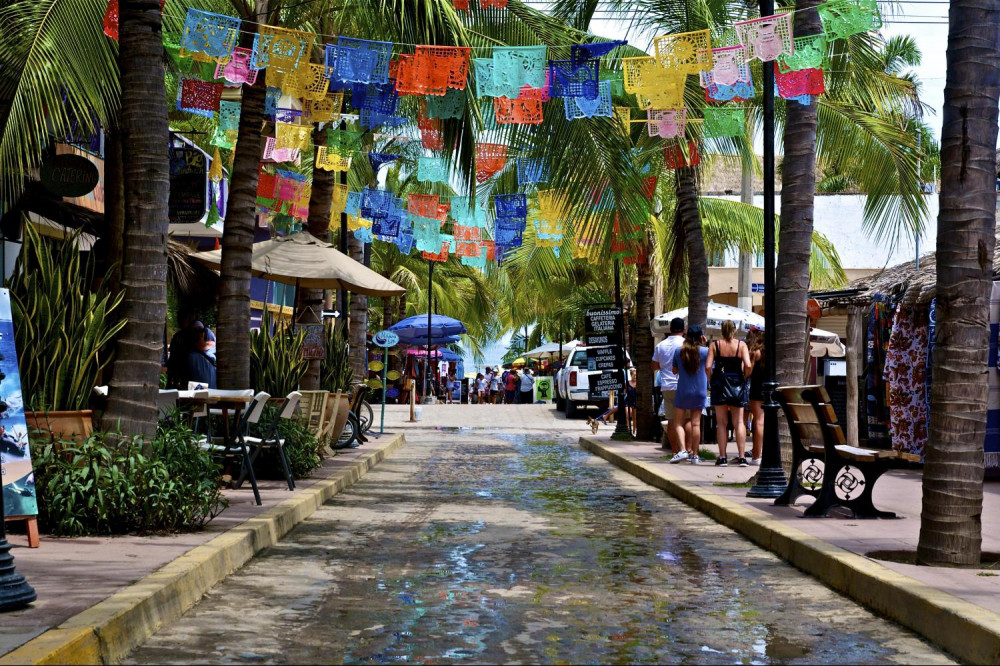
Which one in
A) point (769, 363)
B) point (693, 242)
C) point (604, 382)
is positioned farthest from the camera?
point (604, 382)

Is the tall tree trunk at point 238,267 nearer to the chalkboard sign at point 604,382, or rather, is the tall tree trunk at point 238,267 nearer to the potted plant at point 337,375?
the potted plant at point 337,375

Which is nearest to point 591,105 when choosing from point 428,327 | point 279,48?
point 279,48

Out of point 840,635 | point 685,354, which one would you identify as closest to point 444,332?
point 685,354

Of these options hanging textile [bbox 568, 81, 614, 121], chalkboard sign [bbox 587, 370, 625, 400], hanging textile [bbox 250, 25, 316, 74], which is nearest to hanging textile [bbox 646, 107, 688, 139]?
hanging textile [bbox 568, 81, 614, 121]

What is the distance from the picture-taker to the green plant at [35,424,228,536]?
820cm

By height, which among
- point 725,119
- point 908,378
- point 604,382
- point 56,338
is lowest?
point 604,382

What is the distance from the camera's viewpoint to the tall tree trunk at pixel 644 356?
21.7m

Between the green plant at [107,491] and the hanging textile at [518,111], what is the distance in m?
7.05

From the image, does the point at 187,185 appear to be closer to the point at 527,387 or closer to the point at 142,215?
the point at 142,215

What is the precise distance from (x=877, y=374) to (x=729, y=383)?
3461 mm

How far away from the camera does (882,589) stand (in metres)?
6.71

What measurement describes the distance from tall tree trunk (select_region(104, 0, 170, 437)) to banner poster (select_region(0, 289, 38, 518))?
1284 millimetres

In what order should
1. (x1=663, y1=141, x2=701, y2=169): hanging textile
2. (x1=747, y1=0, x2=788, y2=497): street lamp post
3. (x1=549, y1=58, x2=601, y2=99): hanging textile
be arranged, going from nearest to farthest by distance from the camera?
(x1=747, y1=0, x2=788, y2=497): street lamp post < (x1=549, y1=58, x2=601, y2=99): hanging textile < (x1=663, y1=141, x2=701, y2=169): hanging textile

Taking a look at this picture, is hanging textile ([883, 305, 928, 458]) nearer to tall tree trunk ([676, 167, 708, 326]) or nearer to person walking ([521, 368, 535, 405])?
tall tree trunk ([676, 167, 708, 326])
